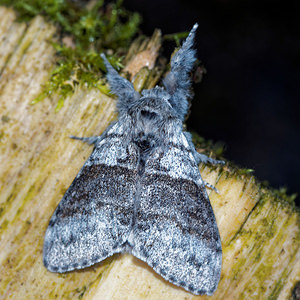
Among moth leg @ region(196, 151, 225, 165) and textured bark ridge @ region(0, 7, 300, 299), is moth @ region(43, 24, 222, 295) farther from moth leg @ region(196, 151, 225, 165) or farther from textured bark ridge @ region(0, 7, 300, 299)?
textured bark ridge @ region(0, 7, 300, 299)

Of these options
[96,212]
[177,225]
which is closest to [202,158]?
[177,225]

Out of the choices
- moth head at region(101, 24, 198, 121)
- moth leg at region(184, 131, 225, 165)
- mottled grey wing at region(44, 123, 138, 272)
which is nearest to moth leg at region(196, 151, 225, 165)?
moth leg at region(184, 131, 225, 165)

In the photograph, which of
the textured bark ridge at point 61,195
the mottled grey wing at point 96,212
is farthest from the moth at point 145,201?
the textured bark ridge at point 61,195

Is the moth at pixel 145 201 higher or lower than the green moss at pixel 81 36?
lower

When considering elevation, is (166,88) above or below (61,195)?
above

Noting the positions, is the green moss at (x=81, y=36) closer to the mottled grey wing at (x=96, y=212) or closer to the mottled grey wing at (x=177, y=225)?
the mottled grey wing at (x=96, y=212)

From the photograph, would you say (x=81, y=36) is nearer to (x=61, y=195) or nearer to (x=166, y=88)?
(x=166, y=88)
